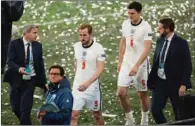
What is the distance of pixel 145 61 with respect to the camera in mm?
10734

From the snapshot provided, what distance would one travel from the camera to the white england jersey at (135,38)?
34.5 feet

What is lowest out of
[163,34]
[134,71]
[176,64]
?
[134,71]

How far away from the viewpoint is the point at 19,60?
34.7 ft

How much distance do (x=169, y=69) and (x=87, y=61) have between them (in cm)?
108

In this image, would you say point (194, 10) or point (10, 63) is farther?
point (194, 10)

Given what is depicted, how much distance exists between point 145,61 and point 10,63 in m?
1.88

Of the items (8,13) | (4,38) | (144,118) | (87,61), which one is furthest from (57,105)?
(4,38)

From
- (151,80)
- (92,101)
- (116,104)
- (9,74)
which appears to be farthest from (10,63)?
(116,104)

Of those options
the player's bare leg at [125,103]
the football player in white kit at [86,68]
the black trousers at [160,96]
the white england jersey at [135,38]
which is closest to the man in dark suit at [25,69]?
the football player in white kit at [86,68]

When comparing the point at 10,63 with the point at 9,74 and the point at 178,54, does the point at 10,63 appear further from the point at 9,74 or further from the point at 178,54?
the point at 178,54

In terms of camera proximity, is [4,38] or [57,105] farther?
[4,38]

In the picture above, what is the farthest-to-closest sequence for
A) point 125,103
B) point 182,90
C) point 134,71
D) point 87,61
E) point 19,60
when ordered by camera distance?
1. point 125,103
2. point 19,60
3. point 134,71
4. point 87,61
5. point 182,90

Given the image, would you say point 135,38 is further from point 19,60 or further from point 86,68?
point 19,60

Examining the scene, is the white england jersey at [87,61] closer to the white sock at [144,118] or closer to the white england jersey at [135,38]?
the white england jersey at [135,38]
